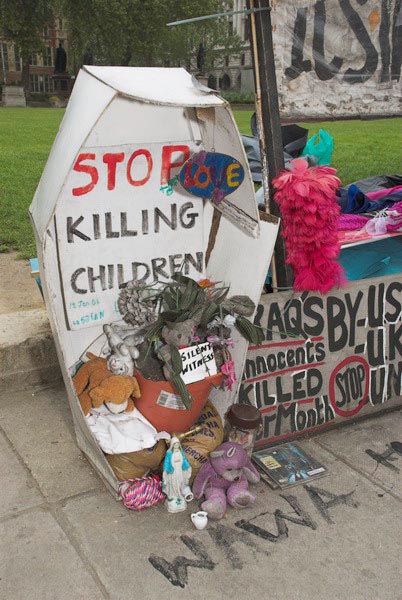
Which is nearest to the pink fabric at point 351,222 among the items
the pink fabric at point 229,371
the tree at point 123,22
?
Result: the pink fabric at point 229,371

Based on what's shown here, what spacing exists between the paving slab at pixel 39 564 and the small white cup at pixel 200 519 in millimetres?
506

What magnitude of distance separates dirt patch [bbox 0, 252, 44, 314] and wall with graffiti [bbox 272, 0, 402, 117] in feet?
8.04

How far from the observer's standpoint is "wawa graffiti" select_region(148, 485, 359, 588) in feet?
8.10

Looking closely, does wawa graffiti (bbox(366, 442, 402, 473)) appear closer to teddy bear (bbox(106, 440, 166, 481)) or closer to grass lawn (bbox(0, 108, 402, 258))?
teddy bear (bbox(106, 440, 166, 481))

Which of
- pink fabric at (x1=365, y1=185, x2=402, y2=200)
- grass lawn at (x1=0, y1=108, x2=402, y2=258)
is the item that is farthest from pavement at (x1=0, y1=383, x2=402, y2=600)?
grass lawn at (x1=0, y1=108, x2=402, y2=258)

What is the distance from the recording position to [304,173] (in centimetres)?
301

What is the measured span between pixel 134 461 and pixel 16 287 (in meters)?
2.50

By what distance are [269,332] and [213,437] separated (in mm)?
620

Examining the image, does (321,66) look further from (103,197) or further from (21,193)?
(21,193)

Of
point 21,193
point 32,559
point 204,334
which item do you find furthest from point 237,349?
point 21,193

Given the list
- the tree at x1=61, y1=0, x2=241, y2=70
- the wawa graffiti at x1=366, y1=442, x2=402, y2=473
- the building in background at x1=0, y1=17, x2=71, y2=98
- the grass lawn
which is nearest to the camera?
the wawa graffiti at x1=366, y1=442, x2=402, y2=473

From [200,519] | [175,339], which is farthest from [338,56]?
[200,519]

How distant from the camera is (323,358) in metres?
3.41

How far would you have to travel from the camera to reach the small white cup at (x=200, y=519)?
2.66 m
